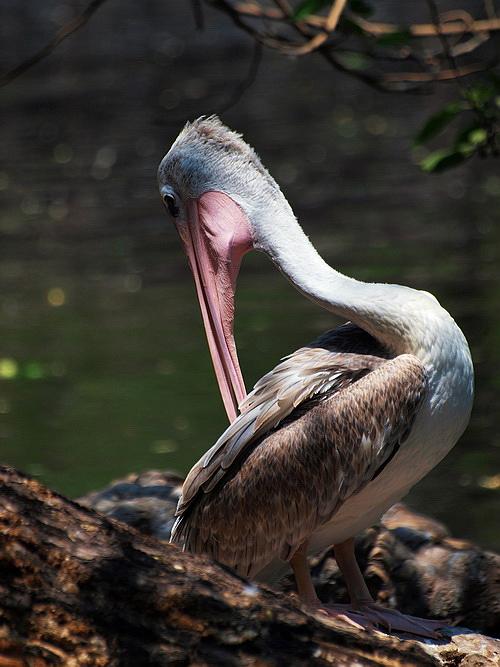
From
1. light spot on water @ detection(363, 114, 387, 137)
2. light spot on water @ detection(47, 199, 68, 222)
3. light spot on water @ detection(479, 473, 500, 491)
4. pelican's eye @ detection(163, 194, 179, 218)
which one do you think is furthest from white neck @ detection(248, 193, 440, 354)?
light spot on water @ detection(363, 114, 387, 137)

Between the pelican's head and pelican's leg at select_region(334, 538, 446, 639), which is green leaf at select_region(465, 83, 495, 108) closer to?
the pelican's head

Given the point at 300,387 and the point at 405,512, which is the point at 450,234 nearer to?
the point at 405,512

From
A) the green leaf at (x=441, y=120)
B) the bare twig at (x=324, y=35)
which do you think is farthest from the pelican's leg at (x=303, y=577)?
the bare twig at (x=324, y=35)

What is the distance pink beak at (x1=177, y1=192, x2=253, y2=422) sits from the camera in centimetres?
547

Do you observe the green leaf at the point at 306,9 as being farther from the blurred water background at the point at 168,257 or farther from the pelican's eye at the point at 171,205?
the blurred water background at the point at 168,257

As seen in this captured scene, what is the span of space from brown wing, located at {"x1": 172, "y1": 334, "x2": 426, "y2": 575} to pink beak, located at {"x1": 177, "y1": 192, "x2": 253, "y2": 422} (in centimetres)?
55

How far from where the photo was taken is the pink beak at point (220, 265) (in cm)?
547

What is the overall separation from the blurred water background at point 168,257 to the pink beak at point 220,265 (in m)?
2.34

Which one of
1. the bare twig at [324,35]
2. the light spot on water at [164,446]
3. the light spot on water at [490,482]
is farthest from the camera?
the light spot on water at [164,446]

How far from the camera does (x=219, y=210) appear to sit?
549 centimetres

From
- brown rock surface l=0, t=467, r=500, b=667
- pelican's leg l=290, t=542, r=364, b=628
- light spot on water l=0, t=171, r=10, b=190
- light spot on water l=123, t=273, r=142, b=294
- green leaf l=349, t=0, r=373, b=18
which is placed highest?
light spot on water l=0, t=171, r=10, b=190

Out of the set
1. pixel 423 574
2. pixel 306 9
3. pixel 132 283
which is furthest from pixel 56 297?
pixel 423 574

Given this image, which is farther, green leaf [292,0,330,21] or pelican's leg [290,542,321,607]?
green leaf [292,0,330,21]

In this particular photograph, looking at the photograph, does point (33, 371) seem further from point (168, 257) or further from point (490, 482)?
point (490, 482)
